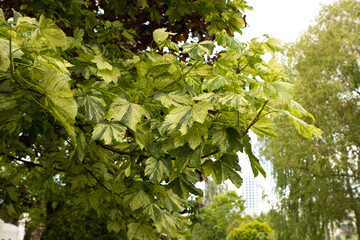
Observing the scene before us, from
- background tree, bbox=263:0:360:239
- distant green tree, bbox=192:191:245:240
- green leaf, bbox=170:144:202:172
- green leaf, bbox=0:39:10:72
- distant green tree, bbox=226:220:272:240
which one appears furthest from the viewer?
distant green tree, bbox=192:191:245:240

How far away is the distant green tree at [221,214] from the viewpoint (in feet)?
83.3

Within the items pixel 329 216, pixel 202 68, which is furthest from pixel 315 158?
pixel 202 68

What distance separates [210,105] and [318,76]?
12114mm

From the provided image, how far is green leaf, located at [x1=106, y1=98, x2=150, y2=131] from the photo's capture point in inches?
60.6

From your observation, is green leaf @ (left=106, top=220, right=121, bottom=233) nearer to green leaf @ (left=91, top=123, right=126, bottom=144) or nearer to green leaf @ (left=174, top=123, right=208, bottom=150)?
green leaf @ (left=91, top=123, right=126, bottom=144)

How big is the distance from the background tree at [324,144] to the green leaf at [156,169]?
34.6 ft

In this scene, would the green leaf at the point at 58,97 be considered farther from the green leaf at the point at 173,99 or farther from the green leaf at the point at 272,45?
the green leaf at the point at 272,45

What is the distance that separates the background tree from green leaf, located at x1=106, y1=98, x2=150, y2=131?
34.9 feet

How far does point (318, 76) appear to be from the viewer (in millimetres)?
12469

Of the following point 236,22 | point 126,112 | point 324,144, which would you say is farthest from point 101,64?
point 324,144

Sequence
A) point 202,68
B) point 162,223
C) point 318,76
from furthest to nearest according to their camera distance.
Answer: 1. point 318,76
2. point 162,223
3. point 202,68

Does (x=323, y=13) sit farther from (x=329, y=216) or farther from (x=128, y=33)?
(x=128, y=33)

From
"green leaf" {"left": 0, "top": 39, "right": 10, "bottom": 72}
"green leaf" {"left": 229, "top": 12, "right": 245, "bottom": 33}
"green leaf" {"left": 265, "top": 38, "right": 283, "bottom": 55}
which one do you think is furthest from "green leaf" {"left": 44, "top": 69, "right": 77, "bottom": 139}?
"green leaf" {"left": 229, "top": 12, "right": 245, "bottom": 33}

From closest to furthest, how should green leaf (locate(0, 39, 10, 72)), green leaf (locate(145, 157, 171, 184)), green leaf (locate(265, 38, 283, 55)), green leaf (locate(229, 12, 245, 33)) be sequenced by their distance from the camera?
green leaf (locate(0, 39, 10, 72)) → green leaf (locate(145, 157, 171, 184)) → green leaf (locate(265, 38, 283, 55)) → green leaf (locate(229, 12, 245, 33))
